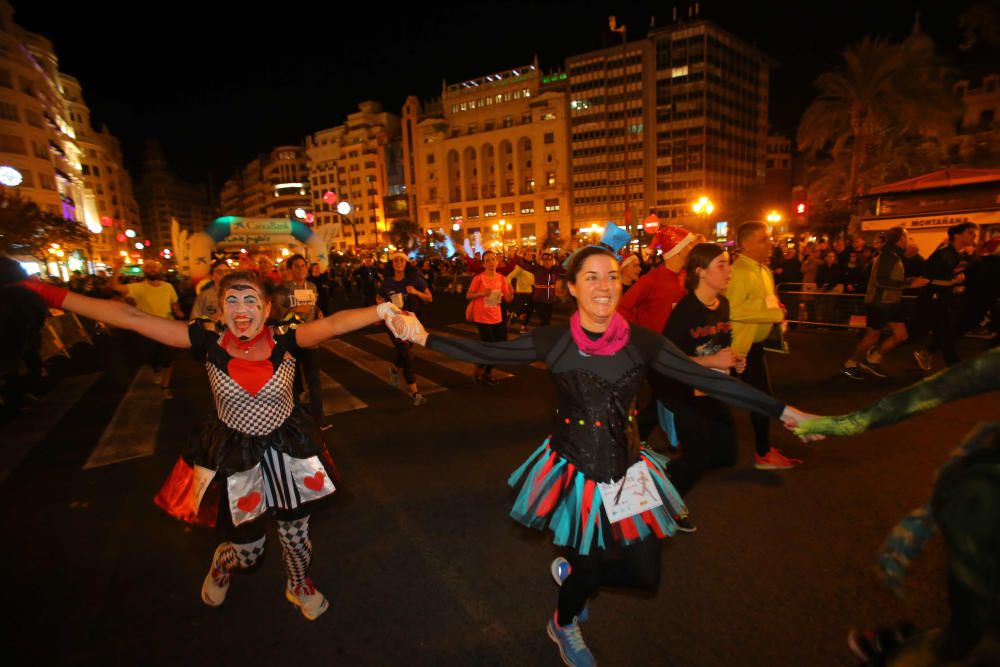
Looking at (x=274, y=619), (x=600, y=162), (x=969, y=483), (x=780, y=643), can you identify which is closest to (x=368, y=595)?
(x=274, y=619)

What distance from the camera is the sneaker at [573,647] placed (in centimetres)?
254

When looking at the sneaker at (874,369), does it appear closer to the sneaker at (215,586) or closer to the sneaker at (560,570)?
the sneaker at (560,570)

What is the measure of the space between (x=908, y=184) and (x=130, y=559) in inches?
939

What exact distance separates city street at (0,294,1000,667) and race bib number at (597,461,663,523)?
826mm

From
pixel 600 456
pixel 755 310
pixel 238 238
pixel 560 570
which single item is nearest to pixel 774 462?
pixel 755 310

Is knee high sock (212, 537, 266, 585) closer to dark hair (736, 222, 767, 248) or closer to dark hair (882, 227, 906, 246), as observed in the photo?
dark hair (736, 222, 767, 248)

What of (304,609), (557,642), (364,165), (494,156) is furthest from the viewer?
(364,165)

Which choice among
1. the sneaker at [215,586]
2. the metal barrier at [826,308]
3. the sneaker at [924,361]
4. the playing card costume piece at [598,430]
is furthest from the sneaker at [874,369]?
the sneaker at [215,586]

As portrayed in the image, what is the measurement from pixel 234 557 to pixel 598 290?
259 cm

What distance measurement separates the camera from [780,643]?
2660mm

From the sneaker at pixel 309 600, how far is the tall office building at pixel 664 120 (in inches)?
3224

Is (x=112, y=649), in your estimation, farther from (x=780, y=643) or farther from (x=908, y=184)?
(x=908, y=184)

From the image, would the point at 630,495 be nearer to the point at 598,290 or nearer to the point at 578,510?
the point at 578,510

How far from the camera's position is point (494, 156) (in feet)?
319
